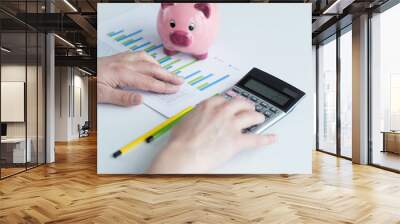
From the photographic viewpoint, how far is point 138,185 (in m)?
5.06

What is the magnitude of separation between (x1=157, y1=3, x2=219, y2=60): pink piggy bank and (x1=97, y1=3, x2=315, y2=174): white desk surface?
18 cm

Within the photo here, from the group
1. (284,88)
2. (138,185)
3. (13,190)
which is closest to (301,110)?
(284,88)

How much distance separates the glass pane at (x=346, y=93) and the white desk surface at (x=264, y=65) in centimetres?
264

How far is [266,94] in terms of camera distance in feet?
16.4

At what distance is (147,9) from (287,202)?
3.26 m

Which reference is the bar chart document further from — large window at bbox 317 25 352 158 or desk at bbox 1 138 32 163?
large window at bbox 317 25 352 158

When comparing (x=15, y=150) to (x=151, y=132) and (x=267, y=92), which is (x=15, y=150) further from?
(x=267, y=92)

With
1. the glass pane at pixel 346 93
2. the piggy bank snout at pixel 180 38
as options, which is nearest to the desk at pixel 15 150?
the piggy bank snout at pixel 180 38

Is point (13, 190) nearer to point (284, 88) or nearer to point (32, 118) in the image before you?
point (32, 118)

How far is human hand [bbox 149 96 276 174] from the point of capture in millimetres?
5059

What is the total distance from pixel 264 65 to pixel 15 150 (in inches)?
164

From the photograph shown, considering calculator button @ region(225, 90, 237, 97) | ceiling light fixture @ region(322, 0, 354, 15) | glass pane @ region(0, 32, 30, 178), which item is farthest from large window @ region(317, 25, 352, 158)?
glass pane @ region(0, 32, 30, 178)

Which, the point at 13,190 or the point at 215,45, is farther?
the point at 215,45

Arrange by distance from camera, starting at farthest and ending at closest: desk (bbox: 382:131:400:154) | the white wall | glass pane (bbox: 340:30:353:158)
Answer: the white wall < glass pane (bbox: 340:30:353:158) < desk (bbox: 382:131:400:154)
